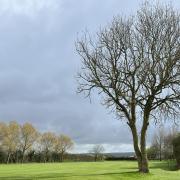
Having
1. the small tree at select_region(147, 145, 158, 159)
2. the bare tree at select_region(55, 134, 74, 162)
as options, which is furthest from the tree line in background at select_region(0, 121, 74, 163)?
the small tree at select_region(147, 145, 158, 159)

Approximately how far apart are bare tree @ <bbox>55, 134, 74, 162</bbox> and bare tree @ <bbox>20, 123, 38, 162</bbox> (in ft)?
47.1

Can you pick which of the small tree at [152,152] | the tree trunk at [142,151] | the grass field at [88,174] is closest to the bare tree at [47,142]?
the small tree at [152,152]

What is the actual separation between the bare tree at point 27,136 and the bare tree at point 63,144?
47.1ft

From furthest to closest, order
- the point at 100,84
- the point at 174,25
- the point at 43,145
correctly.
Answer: the point at 43,145 < the point at 100,84 < the point at 174,25

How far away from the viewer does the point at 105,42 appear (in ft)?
142

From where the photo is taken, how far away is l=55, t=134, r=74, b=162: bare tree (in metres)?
175

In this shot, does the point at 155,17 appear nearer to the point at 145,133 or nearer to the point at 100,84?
the point at 100,84

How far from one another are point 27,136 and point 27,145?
347 centimetres

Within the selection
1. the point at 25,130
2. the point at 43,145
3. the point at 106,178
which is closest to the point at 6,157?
the point at 25,130

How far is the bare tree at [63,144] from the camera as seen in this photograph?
575ft

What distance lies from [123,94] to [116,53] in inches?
166

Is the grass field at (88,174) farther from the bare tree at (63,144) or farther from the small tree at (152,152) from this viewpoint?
the bare tree at (63,144)

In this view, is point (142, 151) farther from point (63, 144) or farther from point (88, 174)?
point (63, 144)

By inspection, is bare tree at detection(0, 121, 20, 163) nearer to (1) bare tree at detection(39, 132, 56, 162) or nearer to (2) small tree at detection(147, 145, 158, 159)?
(1) bare tree at detection(39, 132, 56, 162)
